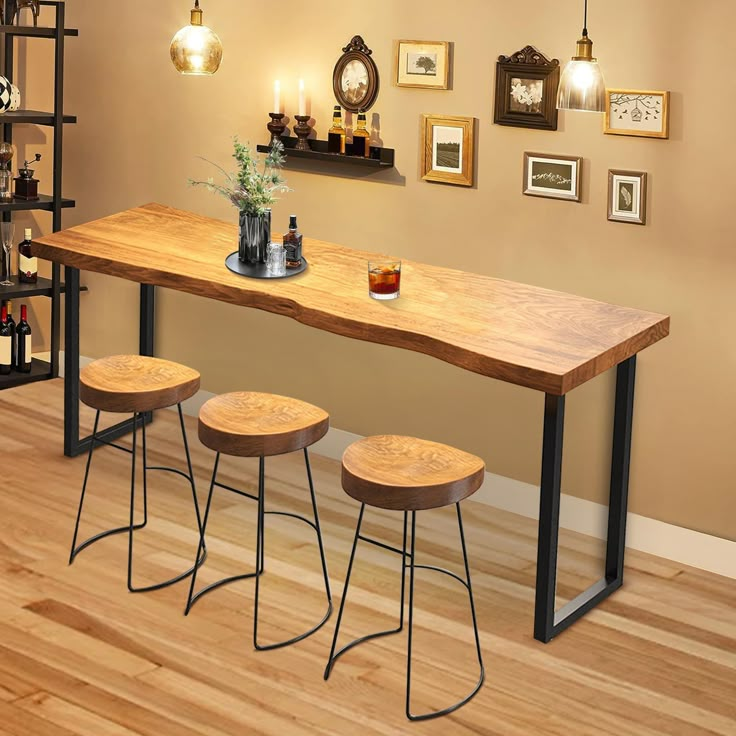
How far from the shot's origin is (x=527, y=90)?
4.34 meters

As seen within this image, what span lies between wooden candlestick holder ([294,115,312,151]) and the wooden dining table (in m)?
0.55

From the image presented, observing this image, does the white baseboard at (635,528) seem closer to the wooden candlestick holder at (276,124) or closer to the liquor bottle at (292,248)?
the liquor bottle at (292,248)

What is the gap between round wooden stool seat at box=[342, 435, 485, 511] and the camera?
3174 mm

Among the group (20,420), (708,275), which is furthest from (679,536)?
(20,420)

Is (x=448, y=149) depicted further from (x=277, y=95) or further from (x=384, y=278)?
(x=384, y=278)

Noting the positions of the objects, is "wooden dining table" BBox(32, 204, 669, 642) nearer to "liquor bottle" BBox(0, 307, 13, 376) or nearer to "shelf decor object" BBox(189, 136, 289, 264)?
"shelf decor object" BBox(189, 136, 289, 264)

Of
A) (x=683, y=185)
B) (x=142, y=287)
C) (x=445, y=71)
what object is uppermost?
(x=445, y=71)

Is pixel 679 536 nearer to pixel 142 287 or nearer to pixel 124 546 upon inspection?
pixel 124 546

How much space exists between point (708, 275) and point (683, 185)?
0.31 metres

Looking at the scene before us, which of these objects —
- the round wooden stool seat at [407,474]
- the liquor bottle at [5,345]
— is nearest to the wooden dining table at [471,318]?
the round wooden stool seat at [407,474]

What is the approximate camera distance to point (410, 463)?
332 cm

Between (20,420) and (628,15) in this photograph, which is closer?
(628,15)

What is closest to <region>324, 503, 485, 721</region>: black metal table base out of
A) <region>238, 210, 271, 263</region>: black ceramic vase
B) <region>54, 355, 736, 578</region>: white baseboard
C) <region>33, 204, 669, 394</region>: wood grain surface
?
<region>33, 204, 669, 394</region>: wood grain surface

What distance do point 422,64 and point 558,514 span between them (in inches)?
75.9
